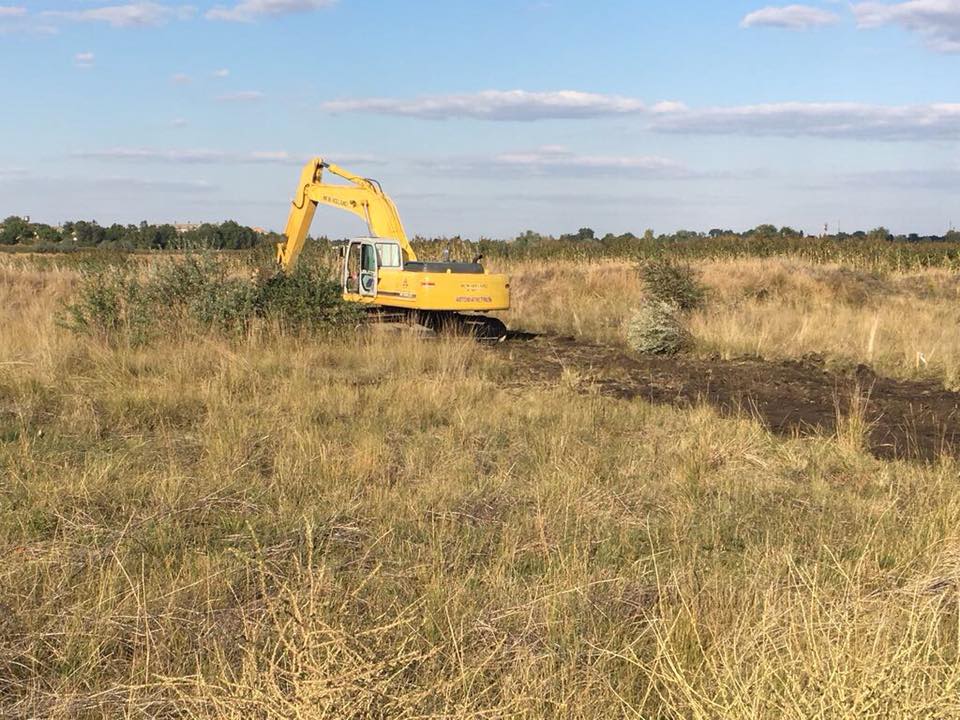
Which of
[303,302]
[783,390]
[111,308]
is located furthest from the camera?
[303,302]

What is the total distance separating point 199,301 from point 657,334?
7.92 meters

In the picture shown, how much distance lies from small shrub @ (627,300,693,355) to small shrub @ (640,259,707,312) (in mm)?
3509

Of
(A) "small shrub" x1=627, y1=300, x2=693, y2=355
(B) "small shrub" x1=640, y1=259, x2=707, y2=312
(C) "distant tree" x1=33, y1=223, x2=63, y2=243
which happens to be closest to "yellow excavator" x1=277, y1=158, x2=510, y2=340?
(A) "small shrub" x1=627, y1=300, x2=693, y2=355

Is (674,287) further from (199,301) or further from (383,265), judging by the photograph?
(199,301)

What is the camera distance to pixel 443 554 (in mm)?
4625

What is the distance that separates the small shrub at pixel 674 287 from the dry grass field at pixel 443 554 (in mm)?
9483

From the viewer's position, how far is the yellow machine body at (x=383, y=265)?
1612 centimetres

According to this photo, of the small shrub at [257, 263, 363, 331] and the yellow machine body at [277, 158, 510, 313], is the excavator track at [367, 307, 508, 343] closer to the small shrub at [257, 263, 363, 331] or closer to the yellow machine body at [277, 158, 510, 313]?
the yellow machine body at [277, 158, 510, 313]

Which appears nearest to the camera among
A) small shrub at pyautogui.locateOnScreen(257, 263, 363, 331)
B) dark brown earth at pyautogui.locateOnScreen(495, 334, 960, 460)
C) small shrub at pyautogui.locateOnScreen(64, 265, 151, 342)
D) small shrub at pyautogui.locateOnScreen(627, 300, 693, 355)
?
dark brown earth at pyautogui.locateOnScreen(495, 334, 960, 460)

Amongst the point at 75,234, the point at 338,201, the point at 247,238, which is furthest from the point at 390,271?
the point at 75,234

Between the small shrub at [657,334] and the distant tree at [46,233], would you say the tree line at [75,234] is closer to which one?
the distant tree at [46,233]

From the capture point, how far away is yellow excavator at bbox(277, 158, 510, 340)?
1616cm

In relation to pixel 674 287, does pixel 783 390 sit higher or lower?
lower

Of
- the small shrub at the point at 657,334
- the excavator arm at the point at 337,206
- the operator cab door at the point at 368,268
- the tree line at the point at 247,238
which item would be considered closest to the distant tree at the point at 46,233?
the tree line at the point at 247,238
